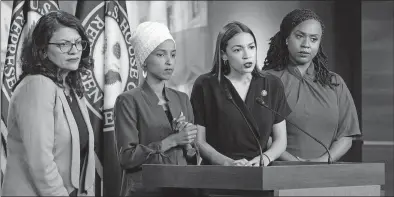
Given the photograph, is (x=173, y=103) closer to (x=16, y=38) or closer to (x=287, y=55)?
(x=287, y=55)

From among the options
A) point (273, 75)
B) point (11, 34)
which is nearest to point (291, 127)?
point (273, 75)

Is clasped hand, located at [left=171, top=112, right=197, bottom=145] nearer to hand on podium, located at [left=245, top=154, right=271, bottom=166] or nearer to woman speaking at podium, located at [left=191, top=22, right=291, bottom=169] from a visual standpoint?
woman speaking at podium, located at [left=191, top=22, right=291, bottom=169]

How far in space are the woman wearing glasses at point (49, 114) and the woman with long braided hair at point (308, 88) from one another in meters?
0.71

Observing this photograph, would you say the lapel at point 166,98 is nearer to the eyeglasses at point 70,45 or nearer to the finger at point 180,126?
the finger at point 180,126

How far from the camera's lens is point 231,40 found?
8.17 feet

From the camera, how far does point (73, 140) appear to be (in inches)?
109

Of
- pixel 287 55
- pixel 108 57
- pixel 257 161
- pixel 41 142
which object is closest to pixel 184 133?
pixel 257 161

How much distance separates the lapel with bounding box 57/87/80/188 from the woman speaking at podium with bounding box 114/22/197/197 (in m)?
0.30

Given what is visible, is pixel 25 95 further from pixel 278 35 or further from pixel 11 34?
pixel 278 35

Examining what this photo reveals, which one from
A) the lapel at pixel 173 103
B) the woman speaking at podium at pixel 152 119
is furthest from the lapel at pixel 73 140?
the lapel at pixel 173 103

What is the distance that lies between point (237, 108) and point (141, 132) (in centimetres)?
32

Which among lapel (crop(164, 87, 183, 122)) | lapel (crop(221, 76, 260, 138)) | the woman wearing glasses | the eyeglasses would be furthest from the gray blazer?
lapel (crop(221, 76, 260, 138))

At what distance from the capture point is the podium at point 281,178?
1.81 meters

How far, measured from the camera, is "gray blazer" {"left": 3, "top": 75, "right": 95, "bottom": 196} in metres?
2.70
